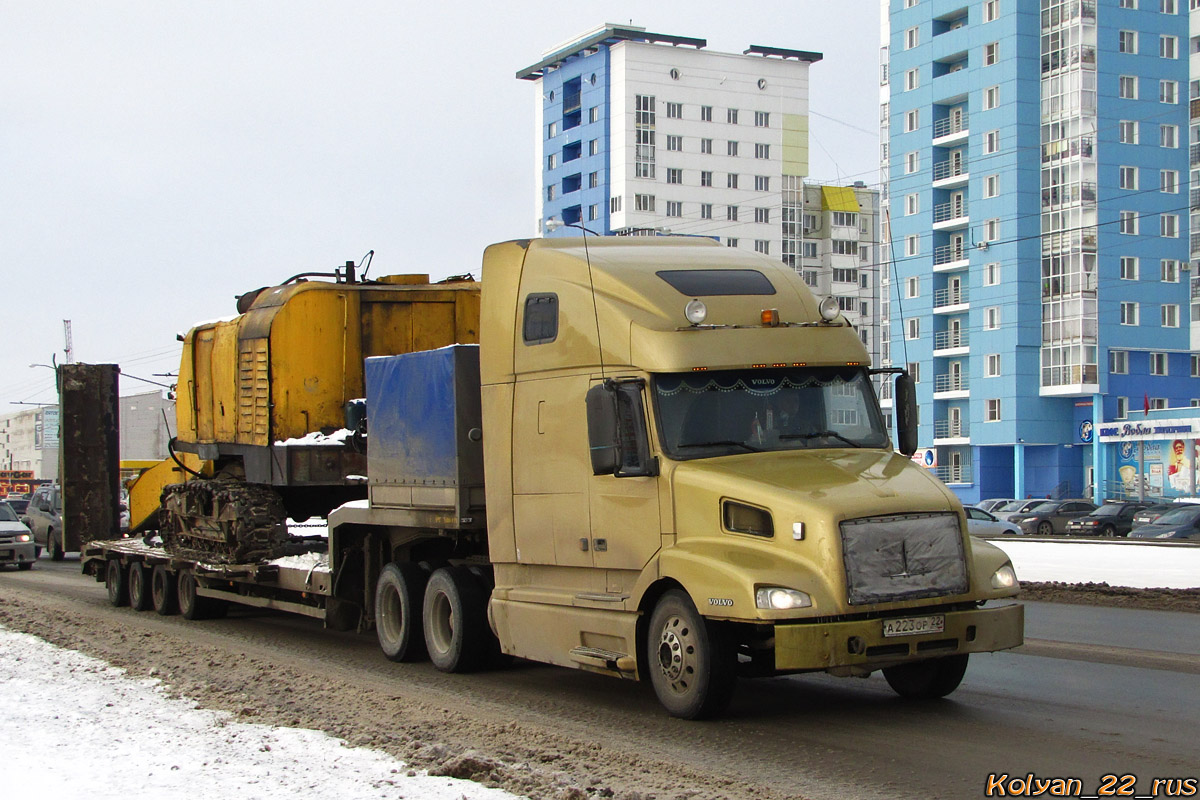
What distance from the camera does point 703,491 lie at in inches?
383

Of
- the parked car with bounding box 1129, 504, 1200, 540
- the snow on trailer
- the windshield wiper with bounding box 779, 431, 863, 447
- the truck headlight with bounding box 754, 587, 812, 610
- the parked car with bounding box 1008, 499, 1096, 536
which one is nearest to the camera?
the truck headlight with bounding box 754, 587, 812, 610

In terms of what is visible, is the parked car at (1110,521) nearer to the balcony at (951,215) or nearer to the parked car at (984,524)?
the parked car at (984,524)

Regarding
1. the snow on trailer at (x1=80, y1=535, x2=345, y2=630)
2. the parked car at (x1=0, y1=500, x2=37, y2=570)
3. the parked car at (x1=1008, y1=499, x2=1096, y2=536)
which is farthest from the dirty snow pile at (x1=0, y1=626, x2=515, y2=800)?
the parked car at (x1=1008, y1=499, x2=1096, y2=536)

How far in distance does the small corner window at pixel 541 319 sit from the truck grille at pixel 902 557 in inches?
134

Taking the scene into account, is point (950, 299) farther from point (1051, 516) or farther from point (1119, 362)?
point (1051, 516)

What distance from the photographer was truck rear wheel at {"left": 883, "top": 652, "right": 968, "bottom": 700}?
1042 cm

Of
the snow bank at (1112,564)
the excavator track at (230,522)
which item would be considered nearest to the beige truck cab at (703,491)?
the excavator track at (230,522)

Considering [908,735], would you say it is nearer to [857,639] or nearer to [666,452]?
[857,639]

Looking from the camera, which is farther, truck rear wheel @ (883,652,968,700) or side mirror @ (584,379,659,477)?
truck rear wheel @ (883,652,968,700)

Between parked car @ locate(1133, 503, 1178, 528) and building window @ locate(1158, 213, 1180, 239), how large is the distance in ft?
99.0

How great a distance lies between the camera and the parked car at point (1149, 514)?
161ft

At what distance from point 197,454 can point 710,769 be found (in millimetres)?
12381

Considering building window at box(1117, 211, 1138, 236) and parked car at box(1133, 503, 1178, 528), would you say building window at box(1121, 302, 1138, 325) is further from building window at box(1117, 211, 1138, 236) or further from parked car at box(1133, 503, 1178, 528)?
parked car at box(1133, 503, 1178, 528)

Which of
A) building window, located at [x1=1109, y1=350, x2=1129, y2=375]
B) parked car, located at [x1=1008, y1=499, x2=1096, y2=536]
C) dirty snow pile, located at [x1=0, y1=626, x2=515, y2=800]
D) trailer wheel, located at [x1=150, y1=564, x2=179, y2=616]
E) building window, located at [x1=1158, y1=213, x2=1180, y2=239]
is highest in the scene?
building window, located at [x1=1158, y1=213, x2=1180, y2=239]
